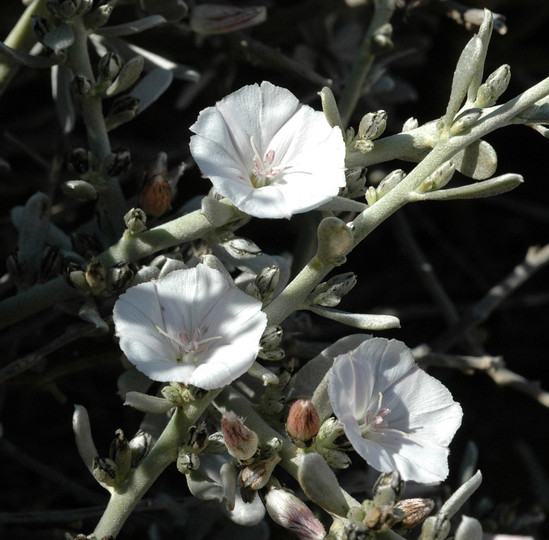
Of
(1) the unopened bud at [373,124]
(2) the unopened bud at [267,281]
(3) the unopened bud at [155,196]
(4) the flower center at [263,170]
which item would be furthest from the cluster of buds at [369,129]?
(3) the unopened bud at [155,196]

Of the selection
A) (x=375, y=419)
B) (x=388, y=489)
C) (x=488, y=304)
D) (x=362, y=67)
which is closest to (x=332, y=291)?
(x=375, y=419)

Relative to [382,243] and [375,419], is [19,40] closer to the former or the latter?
[375,419]

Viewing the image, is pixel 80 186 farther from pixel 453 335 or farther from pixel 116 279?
pixel 453 335

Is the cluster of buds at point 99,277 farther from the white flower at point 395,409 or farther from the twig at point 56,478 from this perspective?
the twig at point 56,478

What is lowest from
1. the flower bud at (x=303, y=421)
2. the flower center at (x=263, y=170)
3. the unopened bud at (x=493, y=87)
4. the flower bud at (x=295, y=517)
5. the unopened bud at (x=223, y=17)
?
the flower bud at (x=295, y=517)

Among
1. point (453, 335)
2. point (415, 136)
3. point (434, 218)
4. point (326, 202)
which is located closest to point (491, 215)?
point (434, 218)

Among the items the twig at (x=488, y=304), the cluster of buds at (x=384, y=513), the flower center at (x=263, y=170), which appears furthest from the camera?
the twig at (x=488, y=304)
